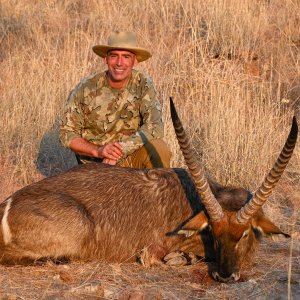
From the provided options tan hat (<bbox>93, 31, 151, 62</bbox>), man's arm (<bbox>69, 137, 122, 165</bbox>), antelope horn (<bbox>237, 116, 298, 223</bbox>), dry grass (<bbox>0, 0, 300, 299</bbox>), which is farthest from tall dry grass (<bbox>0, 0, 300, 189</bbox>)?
antelope horn (<bbox>237, 116, 298, 223</bbox>)

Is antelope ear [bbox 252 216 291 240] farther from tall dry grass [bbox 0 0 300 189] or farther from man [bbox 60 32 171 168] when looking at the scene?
tall dry grass [bbox 0 0 300 189]

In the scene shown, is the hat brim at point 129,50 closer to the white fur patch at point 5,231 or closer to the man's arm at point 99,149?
the man's arm at point 99,149

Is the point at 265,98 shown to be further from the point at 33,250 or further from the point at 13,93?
the point at 33,250

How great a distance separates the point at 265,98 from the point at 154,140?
3.55 metres

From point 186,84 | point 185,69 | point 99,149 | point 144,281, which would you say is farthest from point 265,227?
point 185,69

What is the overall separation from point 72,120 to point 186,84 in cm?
373

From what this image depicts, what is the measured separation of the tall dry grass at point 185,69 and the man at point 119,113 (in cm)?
115

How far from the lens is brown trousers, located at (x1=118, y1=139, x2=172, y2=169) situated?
275 inches

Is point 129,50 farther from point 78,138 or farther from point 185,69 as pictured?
point 185,69

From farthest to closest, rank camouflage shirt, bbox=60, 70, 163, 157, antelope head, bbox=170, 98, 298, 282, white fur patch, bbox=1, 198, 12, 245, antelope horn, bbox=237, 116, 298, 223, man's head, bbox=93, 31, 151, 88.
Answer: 1. camouflage shirt, bbox=60, 70, 163, 157
2. man's head, bbox=93, 31, 151, 88
3. white fur patch, bbox=1, 198, 12, 245
4. antelope head, bbox=170, 98, 298, 282
5. antelope horn, bbox=237, 116, 298, 223

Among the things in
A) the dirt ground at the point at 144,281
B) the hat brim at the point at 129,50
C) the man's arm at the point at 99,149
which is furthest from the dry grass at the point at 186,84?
A: the hat brim at the point at 129,50

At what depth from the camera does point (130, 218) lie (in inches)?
229

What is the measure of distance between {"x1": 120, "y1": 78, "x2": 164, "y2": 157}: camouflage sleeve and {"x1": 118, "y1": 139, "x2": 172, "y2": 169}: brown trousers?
64mm

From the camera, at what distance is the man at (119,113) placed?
7008mm
